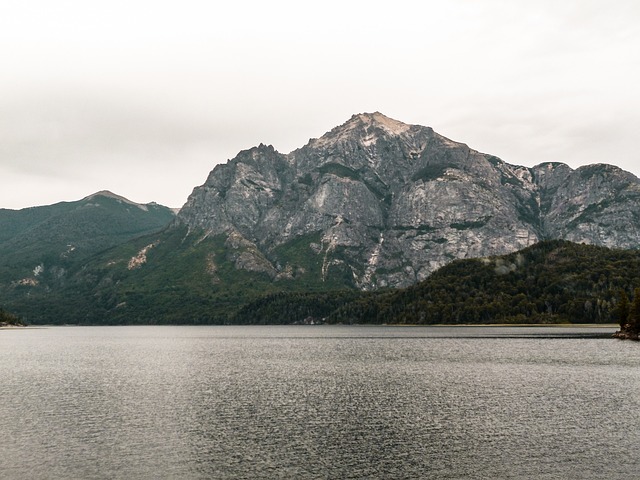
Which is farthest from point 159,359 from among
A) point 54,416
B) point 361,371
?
point 54,416

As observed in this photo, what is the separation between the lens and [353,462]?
203ft

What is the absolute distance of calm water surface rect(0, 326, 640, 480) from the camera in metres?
59.9

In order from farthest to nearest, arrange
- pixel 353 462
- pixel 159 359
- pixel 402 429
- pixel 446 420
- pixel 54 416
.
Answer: pixel 159 359, pixel 54 416, pixel 446 420, pixel 402 429, pixel 353 462

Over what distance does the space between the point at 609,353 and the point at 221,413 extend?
133717mm

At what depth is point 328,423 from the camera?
82.9 metres

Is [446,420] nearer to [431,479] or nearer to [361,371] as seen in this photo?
[431,479]

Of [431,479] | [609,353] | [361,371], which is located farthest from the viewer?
[609,353]

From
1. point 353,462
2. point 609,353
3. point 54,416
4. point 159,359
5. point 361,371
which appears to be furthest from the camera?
point 159,359

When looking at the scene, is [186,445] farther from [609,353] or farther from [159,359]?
[609,353]

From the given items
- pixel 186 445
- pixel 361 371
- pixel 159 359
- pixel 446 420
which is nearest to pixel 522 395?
pixel 446 420

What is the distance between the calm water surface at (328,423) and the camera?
59938mm

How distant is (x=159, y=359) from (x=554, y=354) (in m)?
128

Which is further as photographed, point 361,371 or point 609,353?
point 609,353

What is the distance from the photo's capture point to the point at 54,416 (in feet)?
291
